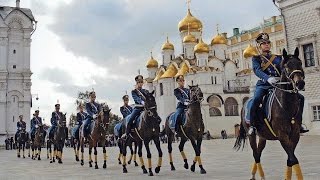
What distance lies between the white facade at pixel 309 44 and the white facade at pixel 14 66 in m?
39.8

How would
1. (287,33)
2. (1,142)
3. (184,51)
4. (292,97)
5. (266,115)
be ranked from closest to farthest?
(292,97), (266,115), (287,33), (1,142), (184,51)

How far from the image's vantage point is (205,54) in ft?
191

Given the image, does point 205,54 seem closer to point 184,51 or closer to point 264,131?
point 184,51

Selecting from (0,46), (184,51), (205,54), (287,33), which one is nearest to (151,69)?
(184,51)

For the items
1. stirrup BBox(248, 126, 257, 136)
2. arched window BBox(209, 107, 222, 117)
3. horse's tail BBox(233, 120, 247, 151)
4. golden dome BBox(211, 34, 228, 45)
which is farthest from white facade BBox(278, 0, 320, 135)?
golden dome BBox(211, 34, 228, 45)

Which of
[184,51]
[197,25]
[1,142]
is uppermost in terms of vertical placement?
[197,25]

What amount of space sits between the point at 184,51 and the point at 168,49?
621 cm

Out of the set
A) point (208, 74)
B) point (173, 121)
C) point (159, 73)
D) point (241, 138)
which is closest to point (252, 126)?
point (241, 138)

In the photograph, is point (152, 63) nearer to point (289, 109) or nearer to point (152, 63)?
point (152, 63)

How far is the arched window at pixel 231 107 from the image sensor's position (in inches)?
2264

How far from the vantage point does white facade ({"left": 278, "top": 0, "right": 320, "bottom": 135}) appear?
30094 millimetres

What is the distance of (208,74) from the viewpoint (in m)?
56.1

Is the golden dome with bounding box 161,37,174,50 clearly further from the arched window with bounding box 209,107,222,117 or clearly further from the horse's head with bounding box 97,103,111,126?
the horse's head with bounding box 97,103,111,126

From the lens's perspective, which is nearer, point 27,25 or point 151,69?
point 27,25
